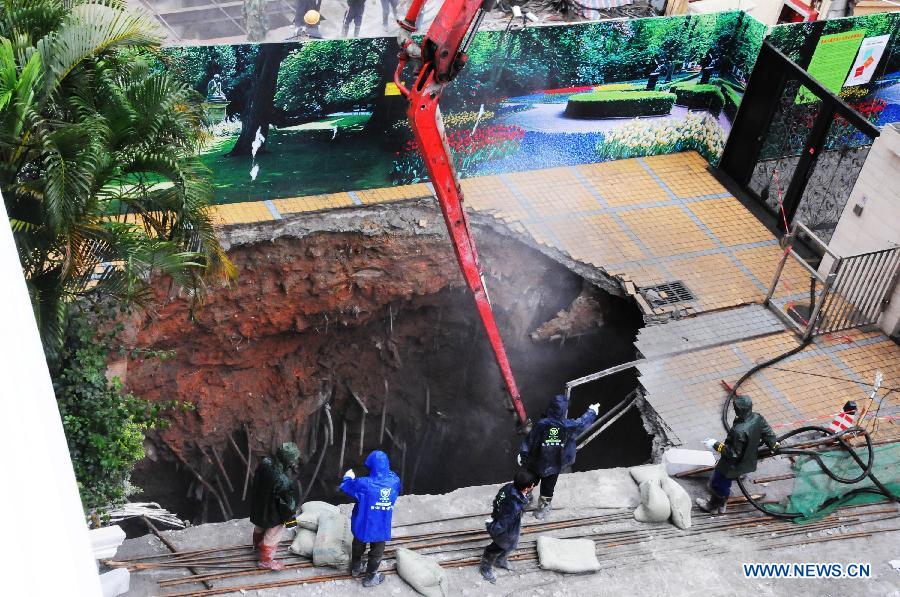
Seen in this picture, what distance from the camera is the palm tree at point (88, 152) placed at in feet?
27.2

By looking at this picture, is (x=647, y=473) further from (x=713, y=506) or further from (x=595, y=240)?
(x=595, y=240)

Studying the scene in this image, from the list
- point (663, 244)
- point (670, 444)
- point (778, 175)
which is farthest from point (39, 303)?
point (778, 175)

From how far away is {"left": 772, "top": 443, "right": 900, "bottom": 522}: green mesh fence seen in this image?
10.9 metres

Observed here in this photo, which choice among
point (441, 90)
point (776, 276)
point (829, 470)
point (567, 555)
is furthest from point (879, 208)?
point (567, 555)

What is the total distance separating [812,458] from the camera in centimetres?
1117

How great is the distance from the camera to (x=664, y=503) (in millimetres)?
10789

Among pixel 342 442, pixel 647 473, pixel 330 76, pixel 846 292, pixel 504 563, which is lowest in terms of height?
pixel 342 442

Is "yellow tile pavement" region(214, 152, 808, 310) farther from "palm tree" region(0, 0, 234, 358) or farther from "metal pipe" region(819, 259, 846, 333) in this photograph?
"palm tree" region(0, 0, 234, 358)

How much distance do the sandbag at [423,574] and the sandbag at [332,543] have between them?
0.53 m

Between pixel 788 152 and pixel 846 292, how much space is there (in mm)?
3368

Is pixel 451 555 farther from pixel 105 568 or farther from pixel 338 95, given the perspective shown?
pixel 338 95

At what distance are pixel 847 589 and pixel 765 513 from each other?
113cm

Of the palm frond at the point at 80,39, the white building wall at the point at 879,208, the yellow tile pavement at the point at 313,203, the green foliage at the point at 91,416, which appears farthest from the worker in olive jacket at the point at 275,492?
the white building wall at the point at 879,208

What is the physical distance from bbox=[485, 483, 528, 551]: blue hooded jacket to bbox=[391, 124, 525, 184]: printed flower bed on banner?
22.1 feet
